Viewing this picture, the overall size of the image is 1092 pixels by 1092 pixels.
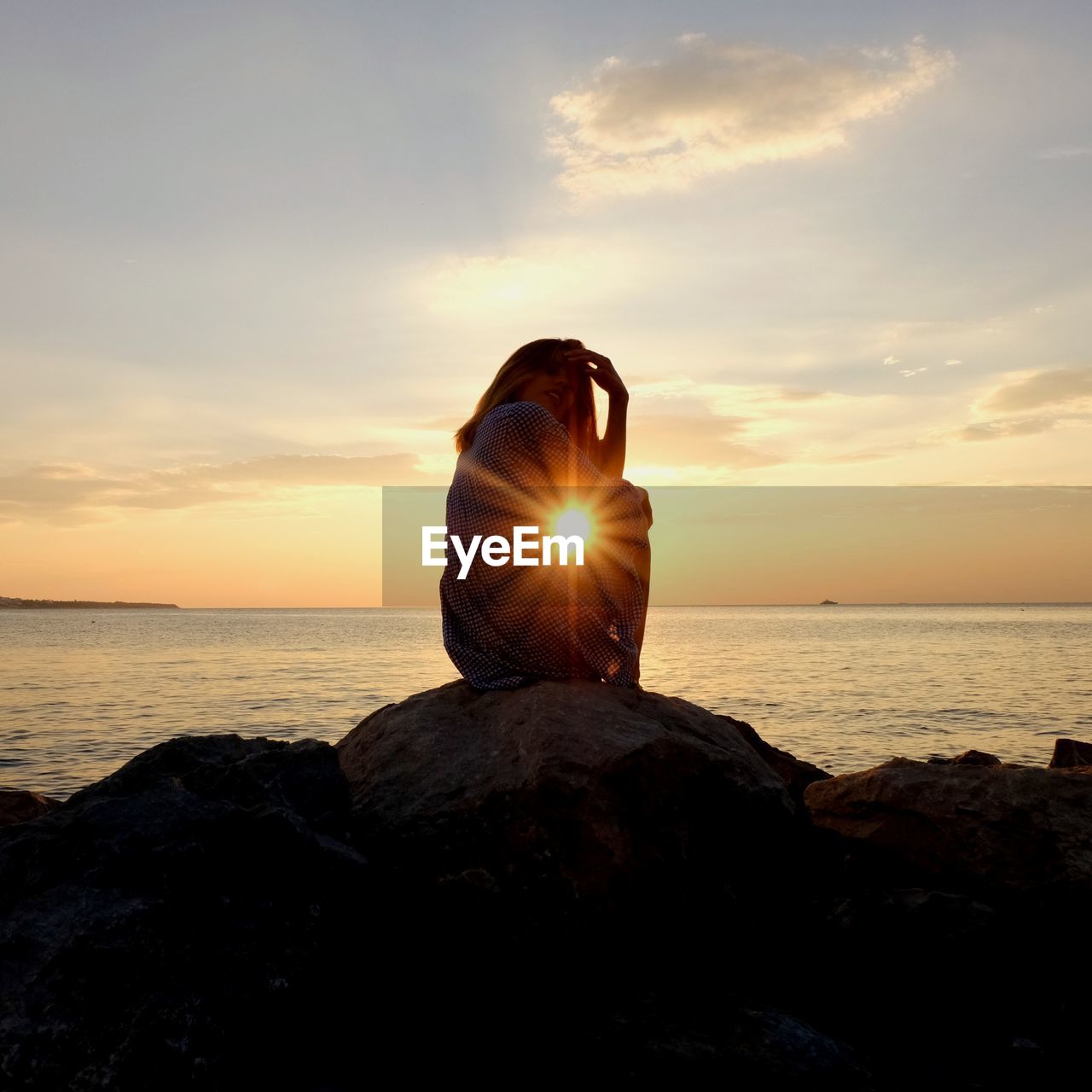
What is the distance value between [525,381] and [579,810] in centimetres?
296

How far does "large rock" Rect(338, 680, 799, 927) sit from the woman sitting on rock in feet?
1.20

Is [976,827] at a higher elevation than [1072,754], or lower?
higher

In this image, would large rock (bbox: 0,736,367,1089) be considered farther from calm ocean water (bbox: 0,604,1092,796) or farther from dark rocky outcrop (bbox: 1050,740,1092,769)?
calm ocean water (bbox: 0,604,1092,796)

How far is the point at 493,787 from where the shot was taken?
4711mm

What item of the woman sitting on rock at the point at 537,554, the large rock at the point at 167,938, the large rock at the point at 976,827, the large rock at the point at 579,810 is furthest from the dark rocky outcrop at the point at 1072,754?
the large rock at the point at 167,938

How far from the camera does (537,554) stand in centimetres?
594

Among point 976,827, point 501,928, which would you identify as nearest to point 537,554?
point 501,928

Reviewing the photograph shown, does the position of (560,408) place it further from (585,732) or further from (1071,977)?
(1071,977)

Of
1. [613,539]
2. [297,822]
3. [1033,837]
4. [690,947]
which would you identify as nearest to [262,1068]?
[297,822]

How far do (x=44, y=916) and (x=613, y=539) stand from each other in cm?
A: 379

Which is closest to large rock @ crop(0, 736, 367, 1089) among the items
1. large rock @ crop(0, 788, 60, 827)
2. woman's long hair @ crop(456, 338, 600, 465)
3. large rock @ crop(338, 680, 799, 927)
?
large rock @ crop(338, 680, 799, 927)

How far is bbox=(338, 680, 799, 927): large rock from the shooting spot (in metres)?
4.52

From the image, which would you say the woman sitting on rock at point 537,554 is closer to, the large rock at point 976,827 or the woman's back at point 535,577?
the woman's back at point 535,577

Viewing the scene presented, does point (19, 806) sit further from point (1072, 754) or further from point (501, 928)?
point (1072, 754)
